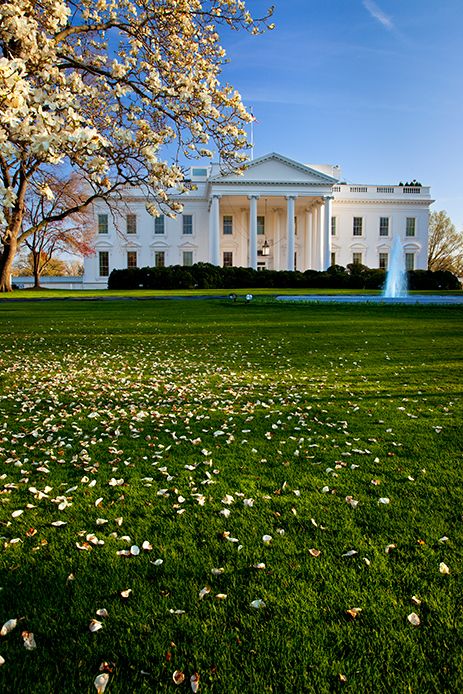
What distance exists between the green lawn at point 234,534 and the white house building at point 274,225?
43.7 m

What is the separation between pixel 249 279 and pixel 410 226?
27.9 metres

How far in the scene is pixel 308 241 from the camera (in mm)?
54812

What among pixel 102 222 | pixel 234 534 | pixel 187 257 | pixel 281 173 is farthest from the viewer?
pixel 187 257

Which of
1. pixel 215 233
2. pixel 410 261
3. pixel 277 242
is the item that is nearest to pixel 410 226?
pixel 410 261

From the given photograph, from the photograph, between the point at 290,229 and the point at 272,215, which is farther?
the point at 272,215

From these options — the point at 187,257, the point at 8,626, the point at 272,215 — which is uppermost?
the point at 272,215

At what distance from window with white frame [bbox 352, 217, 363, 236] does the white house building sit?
114mm

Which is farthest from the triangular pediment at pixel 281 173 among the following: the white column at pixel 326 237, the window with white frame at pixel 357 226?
the window with white frame at pixel 357 226

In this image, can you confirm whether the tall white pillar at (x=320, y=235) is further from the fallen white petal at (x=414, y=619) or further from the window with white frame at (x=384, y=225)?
the fallen white petal at (x=414, y=619)

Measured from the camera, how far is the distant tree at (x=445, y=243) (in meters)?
64.5

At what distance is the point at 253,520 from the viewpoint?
315 cm

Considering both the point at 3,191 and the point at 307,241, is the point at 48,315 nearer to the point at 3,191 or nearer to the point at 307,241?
the point at 3,191

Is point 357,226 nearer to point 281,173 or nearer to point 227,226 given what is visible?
point 281,173

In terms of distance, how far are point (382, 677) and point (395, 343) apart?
9610 mm
